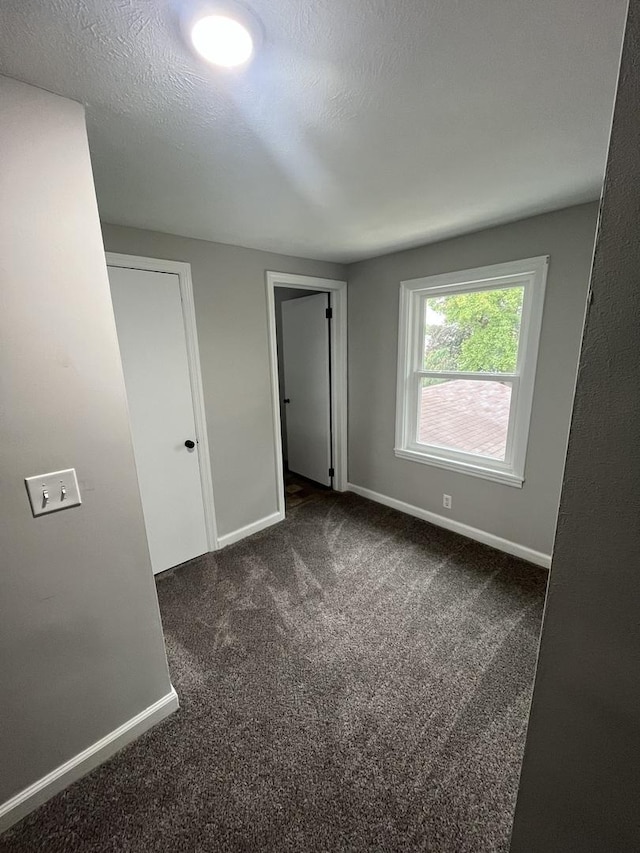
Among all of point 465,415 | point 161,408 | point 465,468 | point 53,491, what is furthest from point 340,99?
point 465,468

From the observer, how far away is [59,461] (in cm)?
110

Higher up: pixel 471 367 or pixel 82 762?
pixel 471 367

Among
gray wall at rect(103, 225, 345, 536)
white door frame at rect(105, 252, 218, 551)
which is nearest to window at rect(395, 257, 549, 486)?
gray wall at rect(103, 225, 345, 536)

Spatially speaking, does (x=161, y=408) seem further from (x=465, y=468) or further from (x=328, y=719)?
(x=465, y=468)

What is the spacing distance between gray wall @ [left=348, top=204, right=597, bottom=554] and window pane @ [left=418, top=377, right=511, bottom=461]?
0.22 meters

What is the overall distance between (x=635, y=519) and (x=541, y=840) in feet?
2.77

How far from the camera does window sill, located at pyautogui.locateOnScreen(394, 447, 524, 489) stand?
2.44m

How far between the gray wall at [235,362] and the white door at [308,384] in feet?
1.82

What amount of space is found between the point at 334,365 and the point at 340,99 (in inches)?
93.7

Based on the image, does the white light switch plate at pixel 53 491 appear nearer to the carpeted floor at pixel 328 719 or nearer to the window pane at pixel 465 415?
the carpeted floor at pixel 328 719

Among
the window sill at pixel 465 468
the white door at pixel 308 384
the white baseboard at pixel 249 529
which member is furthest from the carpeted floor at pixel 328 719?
the white door at pixel 308 384

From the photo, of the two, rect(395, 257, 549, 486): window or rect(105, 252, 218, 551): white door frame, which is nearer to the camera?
rect(105, 252, 218, 551): white door frame

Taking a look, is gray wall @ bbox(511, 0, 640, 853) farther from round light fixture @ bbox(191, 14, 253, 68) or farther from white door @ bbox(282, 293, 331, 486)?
white door @ bbox(282, 293, 331, 486)

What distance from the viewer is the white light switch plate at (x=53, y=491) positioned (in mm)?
1063
